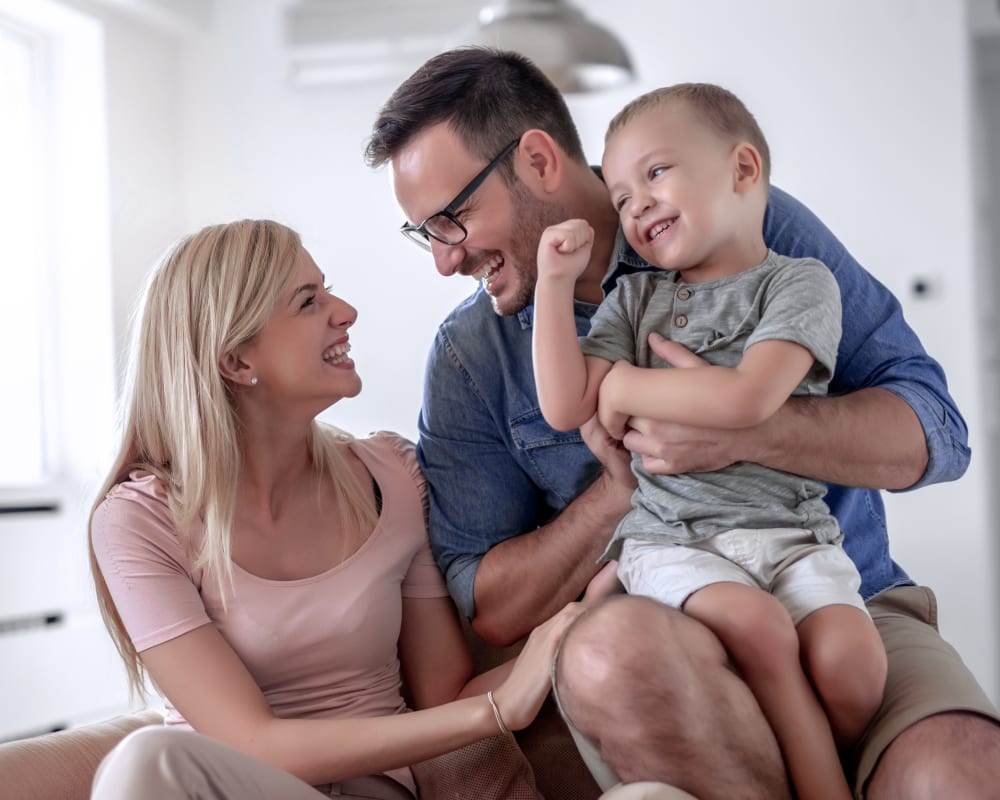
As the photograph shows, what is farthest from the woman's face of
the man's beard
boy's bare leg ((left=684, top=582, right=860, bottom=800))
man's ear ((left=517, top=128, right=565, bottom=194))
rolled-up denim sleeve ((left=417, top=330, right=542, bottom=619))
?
boy's bare leg ((left=684, top=582, right=860, bottom=800))

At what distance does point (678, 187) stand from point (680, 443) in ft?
1.03

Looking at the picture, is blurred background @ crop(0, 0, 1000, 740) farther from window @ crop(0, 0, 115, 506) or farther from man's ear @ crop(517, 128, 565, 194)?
man's ear @ crop(517, 128, 565, 194)

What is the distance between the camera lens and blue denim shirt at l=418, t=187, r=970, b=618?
5.47ft

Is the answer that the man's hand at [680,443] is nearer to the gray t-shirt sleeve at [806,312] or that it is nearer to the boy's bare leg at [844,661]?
the gray t-shirt sleeve at [806,312]

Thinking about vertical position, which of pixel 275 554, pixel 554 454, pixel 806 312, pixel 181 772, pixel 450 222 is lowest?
pixel 181 772

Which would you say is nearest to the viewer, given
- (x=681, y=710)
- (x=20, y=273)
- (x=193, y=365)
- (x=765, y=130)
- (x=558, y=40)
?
(x=681, y=710)

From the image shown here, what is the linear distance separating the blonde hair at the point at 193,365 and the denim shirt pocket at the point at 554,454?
425 millimetres

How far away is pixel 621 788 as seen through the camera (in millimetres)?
1203

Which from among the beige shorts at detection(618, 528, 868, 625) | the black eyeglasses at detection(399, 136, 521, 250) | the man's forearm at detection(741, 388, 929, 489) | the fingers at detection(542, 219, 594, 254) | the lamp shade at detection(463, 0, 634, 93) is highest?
the lamp shade at detection(463, 0, 634, 93)

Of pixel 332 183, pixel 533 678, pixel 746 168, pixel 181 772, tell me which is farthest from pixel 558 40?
pixel 332 183

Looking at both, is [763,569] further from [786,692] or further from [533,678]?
[533,678]

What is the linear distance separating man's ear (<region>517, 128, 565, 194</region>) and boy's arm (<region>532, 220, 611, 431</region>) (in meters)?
0.42

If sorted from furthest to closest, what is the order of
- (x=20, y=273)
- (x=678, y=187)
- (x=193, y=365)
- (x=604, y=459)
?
(x=20, y=273), (x=193, y=365), (x=604, y=459), (x=678, y=187)

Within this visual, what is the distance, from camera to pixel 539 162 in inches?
71.6
